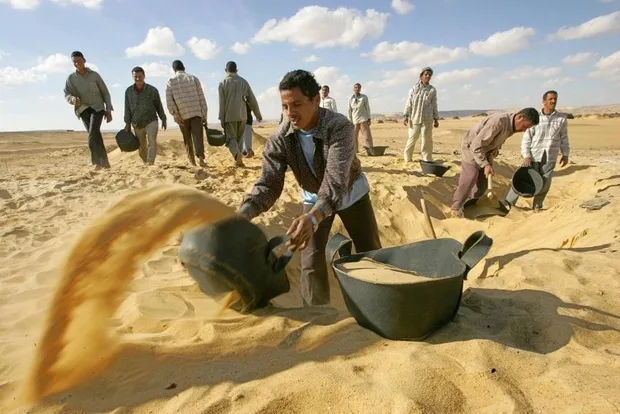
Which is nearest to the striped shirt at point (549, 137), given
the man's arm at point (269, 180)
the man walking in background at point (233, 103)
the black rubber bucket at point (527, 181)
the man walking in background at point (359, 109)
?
the black rubber bucket at point (527, 181)

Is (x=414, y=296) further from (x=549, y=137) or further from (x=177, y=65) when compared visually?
(x=177, y=65)

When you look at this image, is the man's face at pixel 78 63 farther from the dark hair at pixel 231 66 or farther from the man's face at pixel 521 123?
the man's face at pixel 521 123

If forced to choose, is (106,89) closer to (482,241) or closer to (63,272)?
(63,272)

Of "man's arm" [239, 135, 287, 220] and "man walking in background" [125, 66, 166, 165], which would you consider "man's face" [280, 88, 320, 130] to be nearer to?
"man's arm" [239, 135, 287, 220]

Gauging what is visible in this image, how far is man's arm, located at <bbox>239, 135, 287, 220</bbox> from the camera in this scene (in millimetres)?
2600

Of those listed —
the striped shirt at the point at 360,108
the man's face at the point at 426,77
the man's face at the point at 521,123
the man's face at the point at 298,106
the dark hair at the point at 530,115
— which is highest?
the man's face at the point at 426,77

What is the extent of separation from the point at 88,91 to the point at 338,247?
18.5 feet

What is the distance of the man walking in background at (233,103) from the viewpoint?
711 cm

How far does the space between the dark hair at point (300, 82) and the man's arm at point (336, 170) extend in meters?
0.28

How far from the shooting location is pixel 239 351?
2205mm

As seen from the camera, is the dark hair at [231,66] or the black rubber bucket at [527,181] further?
the dark hair at [231,66]

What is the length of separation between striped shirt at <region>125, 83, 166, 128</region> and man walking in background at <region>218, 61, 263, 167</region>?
1.05 m

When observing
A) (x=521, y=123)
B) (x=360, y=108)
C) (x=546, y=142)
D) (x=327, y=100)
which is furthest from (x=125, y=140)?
(x=546, y=142)

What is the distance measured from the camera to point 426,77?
7.95 metres
